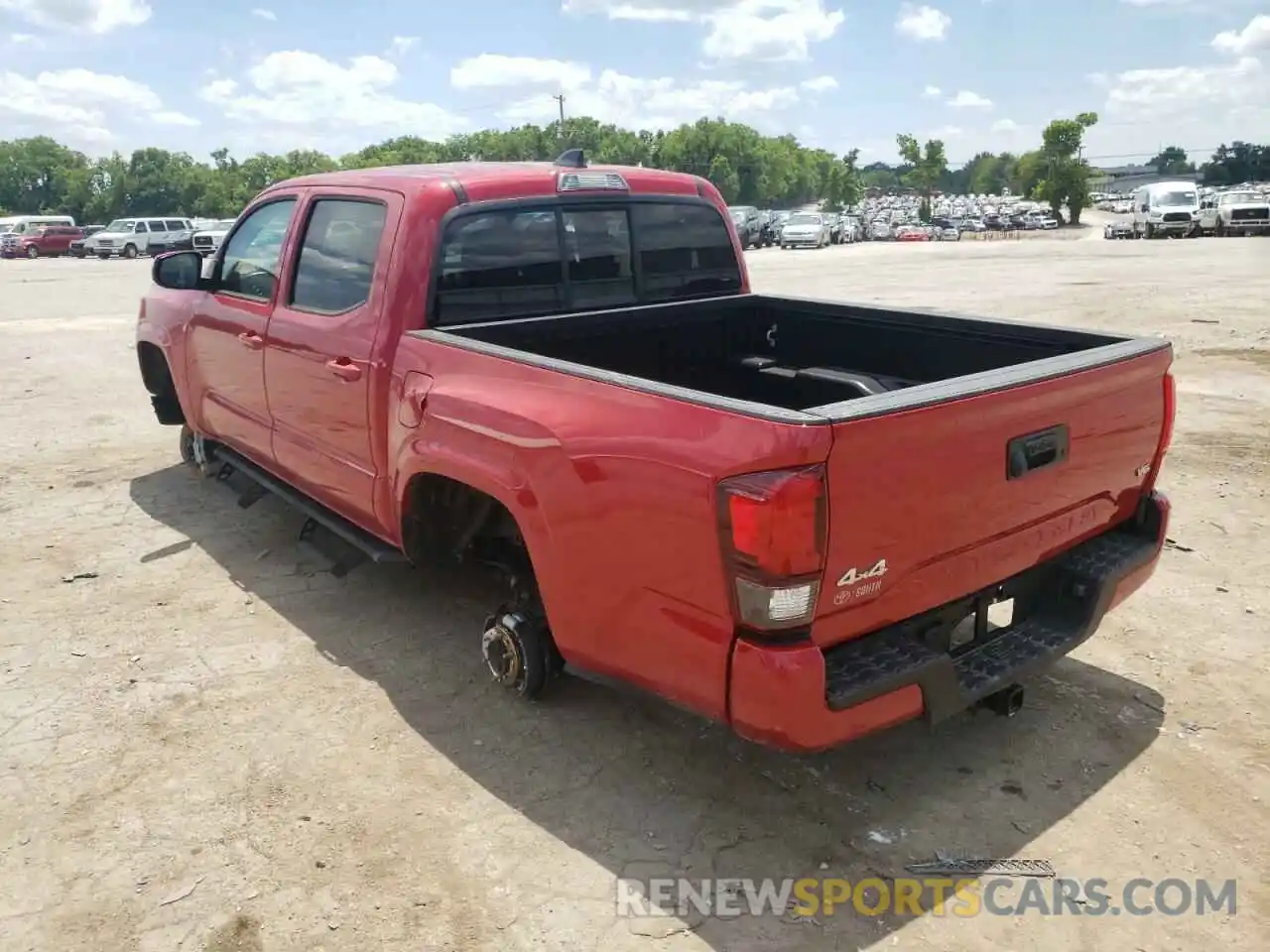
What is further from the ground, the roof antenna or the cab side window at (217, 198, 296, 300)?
the roof antenna

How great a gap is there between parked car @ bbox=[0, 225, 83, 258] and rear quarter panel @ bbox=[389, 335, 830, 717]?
159 feet

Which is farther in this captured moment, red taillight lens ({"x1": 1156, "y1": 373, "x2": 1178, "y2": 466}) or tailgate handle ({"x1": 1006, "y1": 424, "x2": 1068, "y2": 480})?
red taillight lens ({"x1": 1156, "y1": 373, "x2": 1178, "y2": 466})

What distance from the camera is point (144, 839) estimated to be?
118 inches

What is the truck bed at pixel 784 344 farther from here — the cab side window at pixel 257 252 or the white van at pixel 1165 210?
the white van at pixel 1165 210

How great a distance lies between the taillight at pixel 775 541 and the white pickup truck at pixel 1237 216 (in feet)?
133

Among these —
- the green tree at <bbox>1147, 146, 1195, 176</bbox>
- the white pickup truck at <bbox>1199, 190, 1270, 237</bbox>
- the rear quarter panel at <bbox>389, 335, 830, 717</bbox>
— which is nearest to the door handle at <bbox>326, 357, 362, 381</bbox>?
the rear quarter panel at <bbox>389, 335, 830, 717</bbox>

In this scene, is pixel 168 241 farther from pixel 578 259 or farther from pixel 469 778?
pixel 469 778

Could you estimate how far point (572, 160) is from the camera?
4.68 meters

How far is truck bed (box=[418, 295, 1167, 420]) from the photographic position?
3.83m

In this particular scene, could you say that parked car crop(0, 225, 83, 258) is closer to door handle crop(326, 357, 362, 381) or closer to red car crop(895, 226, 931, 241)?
red car crop(895, 226, 931, 241)

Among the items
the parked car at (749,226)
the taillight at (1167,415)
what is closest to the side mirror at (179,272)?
the taillight at (1167,415)

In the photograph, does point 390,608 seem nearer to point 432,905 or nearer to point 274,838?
point 274,838

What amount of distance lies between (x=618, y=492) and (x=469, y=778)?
1.22 metres

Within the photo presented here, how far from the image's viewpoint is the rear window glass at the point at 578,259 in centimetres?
400
